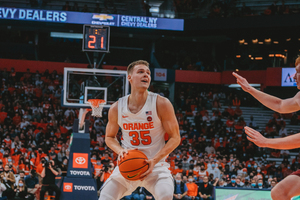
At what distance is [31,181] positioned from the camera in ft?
39.0

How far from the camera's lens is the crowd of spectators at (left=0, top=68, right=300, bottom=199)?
12789 millimetres

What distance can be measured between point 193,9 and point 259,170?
471 inches

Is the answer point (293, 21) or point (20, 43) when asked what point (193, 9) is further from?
point (20, 43)

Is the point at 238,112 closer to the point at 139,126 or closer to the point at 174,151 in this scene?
the point at 174,151

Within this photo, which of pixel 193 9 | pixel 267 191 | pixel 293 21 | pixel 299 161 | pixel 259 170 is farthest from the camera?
pixel 193 9

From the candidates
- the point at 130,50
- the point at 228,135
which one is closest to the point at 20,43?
the point at 130,50

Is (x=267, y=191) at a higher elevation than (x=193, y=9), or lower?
lower

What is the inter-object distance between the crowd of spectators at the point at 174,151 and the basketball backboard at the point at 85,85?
249cm

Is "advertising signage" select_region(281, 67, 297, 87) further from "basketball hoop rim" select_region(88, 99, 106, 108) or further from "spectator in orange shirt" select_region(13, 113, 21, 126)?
"spectator in orange shirt" select_region(13, 113, 21, 126)

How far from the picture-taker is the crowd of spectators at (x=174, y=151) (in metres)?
12.8

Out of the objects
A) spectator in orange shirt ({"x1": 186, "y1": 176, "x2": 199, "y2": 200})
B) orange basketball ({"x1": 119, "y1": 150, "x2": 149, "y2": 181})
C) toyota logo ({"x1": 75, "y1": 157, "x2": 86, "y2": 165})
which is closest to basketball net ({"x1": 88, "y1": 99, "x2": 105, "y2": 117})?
toyota logo ({"x1": 75, "y1": 157, "x2": 86, "y2": 165})

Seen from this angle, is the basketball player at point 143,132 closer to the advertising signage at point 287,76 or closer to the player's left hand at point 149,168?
the player's left hand at point 149,168

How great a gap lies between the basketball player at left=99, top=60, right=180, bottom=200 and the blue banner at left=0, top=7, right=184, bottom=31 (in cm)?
1694

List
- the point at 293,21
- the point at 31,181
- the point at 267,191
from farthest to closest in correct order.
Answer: the point at 293,21, the point at 31,181, the point at 267,191
